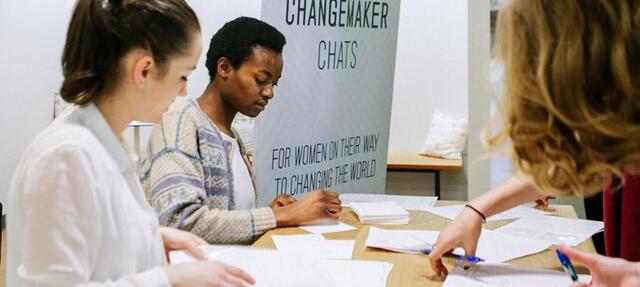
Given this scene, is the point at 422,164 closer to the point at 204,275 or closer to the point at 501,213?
the point at 501,213

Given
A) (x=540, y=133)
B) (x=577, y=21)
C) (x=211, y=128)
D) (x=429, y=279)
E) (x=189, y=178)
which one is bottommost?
(x=429, y=279)

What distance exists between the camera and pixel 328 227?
1.82 meters

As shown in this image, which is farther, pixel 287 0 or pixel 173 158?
pixel 287 0

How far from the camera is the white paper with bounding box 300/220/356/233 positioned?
178 cm

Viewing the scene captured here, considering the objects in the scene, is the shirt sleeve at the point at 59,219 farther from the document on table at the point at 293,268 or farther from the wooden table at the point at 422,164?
the wooden table at the point at 422,164

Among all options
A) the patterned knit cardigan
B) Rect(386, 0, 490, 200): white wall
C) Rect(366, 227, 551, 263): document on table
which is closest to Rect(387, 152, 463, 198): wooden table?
Rect(386, 0, 490, 200): white wall

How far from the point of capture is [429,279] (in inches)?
52.9

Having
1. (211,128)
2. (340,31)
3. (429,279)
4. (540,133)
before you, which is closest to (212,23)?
(340,31)

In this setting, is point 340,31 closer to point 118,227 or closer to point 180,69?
point 180,69

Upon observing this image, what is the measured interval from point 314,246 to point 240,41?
0.68 meters

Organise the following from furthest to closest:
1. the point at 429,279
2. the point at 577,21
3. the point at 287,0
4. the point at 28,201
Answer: the point at 287,0 → the point at 429,279 → the point at 28,201 → the point at 577,21

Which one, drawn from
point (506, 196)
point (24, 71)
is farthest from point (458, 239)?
point (24, 71)

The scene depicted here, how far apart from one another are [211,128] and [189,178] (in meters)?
0.19

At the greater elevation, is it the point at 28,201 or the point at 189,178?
the point at 28,201
